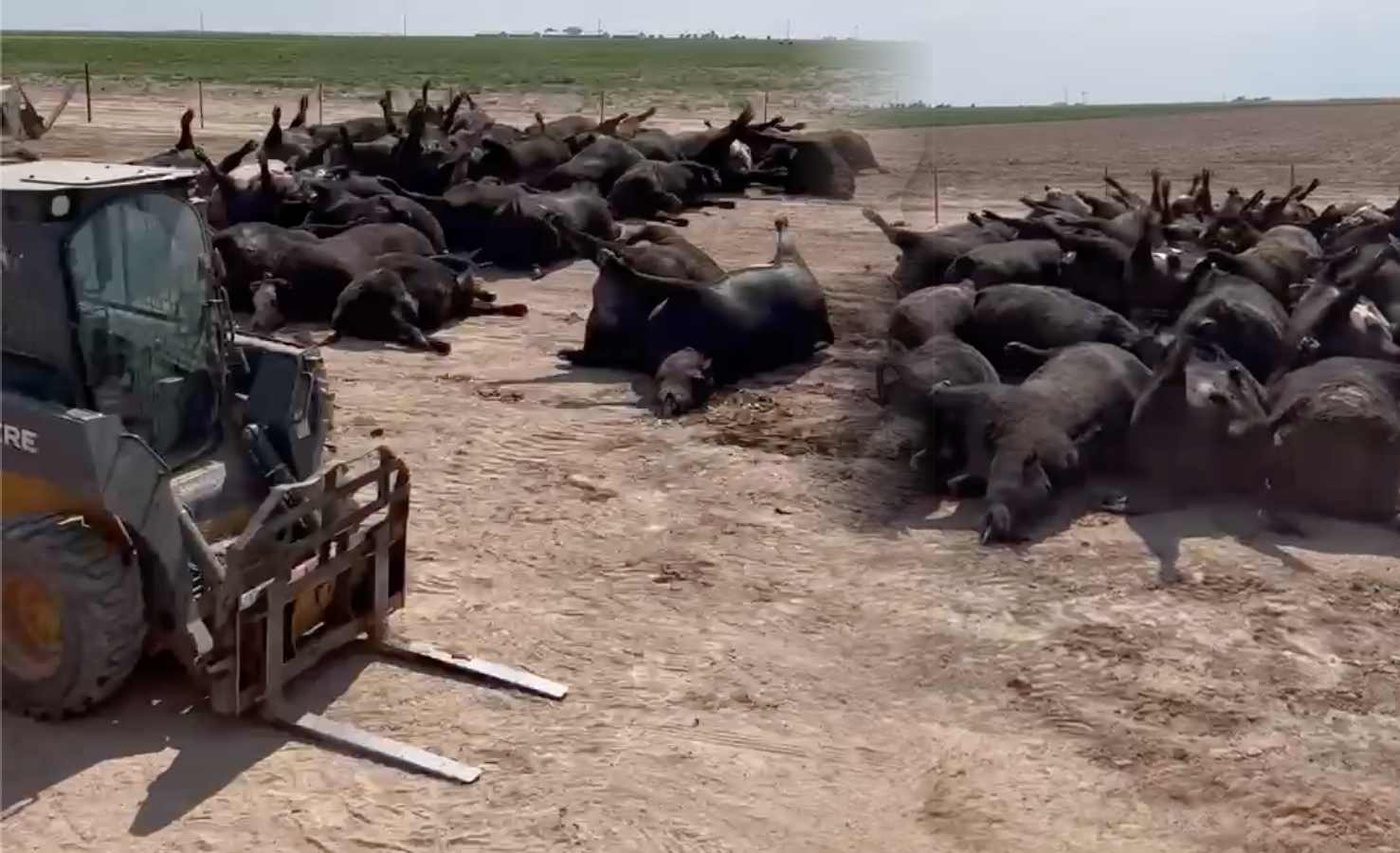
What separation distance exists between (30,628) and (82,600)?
39 cm

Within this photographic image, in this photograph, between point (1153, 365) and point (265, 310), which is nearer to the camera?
point (1153, 365)

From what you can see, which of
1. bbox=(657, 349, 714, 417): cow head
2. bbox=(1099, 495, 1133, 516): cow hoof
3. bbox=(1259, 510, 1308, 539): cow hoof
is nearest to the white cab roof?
bbox=(657, 349, 714, 417): cow head

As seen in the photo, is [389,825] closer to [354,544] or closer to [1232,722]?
[354,544]

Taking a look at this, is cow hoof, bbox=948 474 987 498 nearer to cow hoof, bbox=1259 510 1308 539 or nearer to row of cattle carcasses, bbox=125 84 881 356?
cow hoof, bbox=1259 510 1308 539

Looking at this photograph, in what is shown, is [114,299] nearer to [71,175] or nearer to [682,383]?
[71,175]

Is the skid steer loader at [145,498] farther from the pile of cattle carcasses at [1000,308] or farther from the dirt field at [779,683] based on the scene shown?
the pile of cattle carcasses at [1000,308]

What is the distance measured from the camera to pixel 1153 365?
10336 mm

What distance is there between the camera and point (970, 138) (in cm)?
3303

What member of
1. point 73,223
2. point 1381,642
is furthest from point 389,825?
point 1381,642

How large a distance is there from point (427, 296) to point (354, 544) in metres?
6.95

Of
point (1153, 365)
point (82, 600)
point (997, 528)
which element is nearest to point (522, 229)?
point (1153, 365)

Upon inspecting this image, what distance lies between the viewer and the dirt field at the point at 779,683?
206 inches

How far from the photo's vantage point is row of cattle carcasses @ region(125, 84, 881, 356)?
513 inches

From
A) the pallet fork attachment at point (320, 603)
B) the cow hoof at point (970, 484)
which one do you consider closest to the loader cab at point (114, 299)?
the pallet fork attachment at point (320, 603)
